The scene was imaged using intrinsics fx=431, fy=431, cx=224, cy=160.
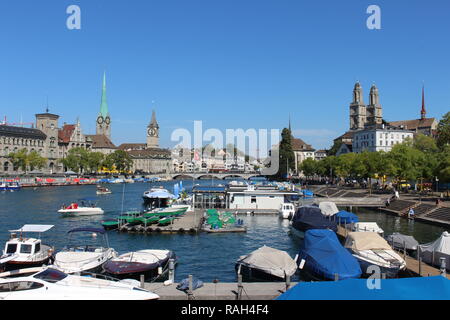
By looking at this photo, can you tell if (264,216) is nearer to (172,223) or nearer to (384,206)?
(172,223)

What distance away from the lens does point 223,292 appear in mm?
22234

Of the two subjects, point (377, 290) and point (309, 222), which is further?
point (309, 222)

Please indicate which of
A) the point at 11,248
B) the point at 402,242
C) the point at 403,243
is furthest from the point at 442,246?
the point at 11,248

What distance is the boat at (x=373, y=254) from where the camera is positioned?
28125mm

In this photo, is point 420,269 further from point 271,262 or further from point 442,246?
point 271,262

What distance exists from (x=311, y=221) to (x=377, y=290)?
27854mm

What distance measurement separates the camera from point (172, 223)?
53.2 m

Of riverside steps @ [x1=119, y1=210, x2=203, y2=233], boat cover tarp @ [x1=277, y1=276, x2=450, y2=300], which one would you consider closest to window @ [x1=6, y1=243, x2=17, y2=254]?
riverside steps @ [x1=119, y1=210, x2=203, y2=233]

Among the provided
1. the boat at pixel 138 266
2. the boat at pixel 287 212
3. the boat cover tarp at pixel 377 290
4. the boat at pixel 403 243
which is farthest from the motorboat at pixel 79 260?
the boat at pixel 287 212

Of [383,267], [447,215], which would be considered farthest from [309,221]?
[447,215]

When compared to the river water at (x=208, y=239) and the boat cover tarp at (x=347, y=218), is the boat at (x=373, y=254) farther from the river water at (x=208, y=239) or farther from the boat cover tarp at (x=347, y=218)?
the boat cover tarp at (x=347, y=218)

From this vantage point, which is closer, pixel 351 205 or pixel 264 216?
pixel 264 216

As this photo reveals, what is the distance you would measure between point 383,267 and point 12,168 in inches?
6650
